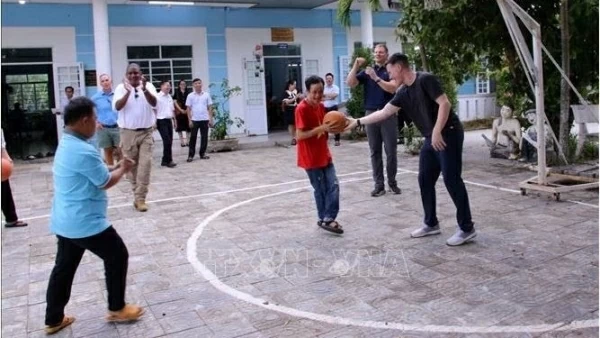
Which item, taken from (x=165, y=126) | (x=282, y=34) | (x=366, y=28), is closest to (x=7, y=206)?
(x=165, y=126)

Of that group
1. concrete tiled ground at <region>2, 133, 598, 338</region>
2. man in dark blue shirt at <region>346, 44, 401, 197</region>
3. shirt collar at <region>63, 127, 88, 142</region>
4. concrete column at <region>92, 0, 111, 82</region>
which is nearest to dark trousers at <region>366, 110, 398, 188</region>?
man in dark blue shirt at <region>346, 44, 401, 197</region>

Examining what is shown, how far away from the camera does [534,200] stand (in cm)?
670

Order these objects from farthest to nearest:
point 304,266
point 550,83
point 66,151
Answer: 1. point 550,83
2. point 304,266
3. point 66,151

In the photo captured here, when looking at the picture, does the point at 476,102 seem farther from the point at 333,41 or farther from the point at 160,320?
the point at 160,320

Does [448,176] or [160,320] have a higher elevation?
[448,176]

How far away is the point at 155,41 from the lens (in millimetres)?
14828

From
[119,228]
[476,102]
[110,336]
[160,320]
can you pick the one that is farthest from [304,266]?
[476,102]

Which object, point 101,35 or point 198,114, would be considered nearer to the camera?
point 198,114

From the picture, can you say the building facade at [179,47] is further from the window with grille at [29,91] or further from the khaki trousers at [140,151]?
the khaki trousers at [140,151]

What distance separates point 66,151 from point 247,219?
3052 mm

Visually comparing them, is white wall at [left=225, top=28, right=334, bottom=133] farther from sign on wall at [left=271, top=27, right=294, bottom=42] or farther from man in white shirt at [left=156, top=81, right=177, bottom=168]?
man in white shirt at [left=156, top=81, right=177, bottom=168]

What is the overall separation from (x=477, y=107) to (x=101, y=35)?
11.5 metres

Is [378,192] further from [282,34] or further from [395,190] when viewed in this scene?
[282,34]

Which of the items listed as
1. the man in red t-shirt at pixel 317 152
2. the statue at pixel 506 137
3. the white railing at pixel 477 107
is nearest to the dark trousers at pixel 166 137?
the statue at pixel 506 137
